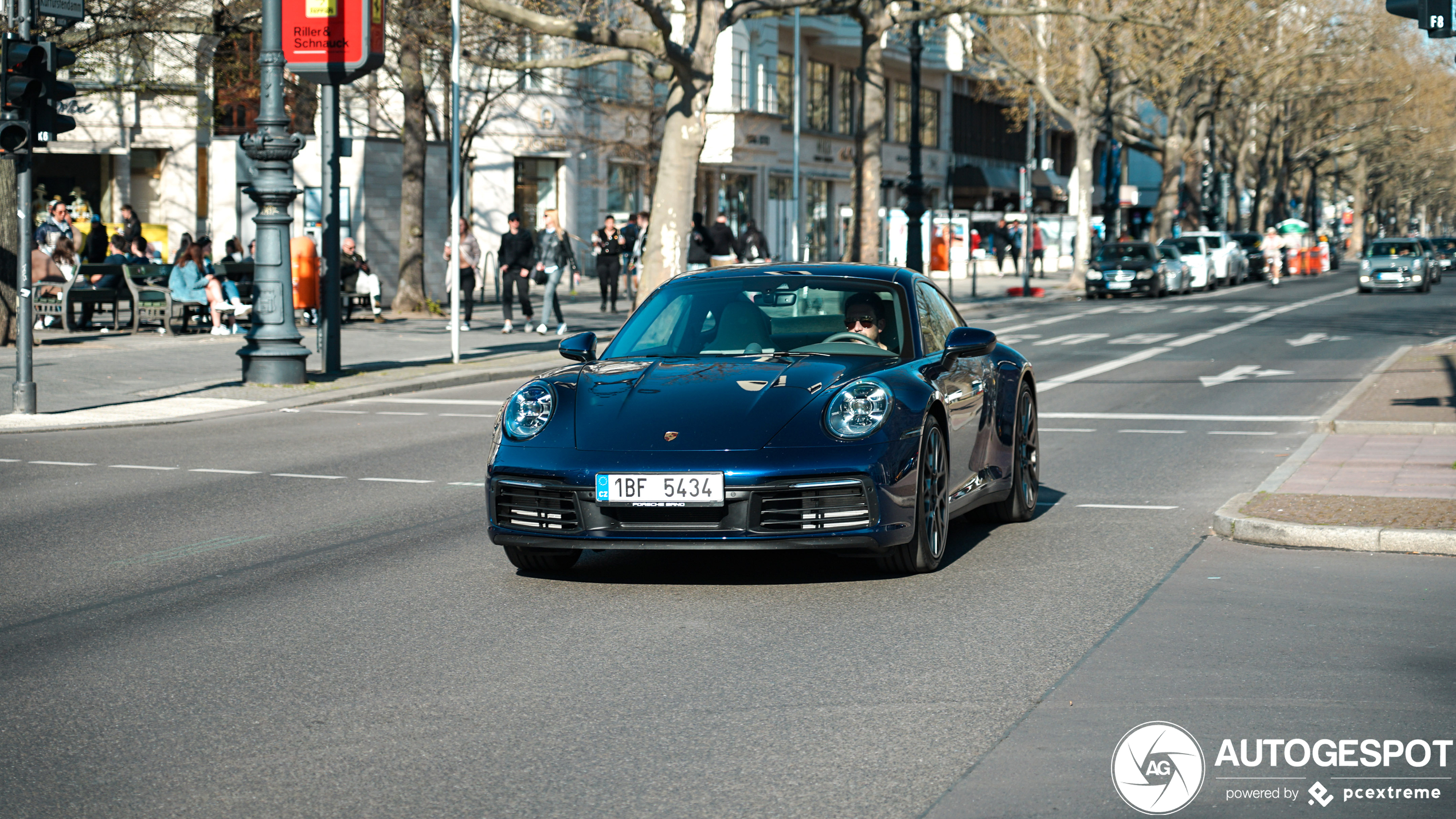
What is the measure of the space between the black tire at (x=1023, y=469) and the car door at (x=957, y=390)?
571 mm

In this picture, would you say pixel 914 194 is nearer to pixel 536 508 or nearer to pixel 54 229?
pixel 54 229

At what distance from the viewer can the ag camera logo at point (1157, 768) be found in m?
4.53

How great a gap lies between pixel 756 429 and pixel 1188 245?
150 feet

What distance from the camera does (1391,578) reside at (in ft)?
25.5

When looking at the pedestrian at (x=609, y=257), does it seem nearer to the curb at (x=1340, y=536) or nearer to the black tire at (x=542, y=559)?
the curb at (x=1340, y=536)

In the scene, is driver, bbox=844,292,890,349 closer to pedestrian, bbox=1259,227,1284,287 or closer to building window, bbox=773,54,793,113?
pedestrian, bbox=1259,227,1284,287

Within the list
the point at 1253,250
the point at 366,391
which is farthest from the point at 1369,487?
the point at 1253,250

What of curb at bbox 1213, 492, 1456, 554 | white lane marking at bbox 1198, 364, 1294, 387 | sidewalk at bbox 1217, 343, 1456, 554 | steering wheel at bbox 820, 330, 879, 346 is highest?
steering wheel at bbox 820, 330, 879, 346

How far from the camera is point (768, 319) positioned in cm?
834

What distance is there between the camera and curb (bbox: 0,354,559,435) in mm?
14703

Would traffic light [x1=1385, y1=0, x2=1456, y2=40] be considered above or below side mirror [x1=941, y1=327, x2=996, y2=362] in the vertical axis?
→ above

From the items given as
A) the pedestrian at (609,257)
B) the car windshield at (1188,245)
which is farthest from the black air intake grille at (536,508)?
the car windshield at (1188,245)

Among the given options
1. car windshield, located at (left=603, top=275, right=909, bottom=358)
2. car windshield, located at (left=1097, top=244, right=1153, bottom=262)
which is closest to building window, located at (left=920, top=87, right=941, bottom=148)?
car windshield, located at (left=1097, top=244, right=1153, bottom=262)

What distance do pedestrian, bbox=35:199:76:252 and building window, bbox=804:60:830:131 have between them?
1415 inches
